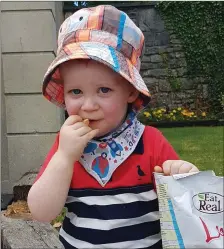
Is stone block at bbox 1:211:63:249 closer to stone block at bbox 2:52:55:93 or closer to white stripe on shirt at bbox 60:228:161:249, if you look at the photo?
white stripe on shirt at bbox 60:228:161:249

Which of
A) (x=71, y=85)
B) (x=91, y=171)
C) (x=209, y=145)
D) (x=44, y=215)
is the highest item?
(x=71, y=85)

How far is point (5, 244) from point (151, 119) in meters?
7.10

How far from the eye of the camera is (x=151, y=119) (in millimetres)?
9812

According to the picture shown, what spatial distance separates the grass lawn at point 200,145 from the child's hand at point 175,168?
339cm

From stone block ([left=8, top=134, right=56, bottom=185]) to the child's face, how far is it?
241 cm

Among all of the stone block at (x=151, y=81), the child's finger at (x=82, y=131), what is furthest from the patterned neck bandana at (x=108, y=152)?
the stone block at (x=151, y=81)

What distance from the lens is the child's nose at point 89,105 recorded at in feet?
5.24

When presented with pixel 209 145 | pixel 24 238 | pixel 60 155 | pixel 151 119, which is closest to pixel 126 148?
pixel 60 155

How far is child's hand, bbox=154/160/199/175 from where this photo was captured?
1.57m

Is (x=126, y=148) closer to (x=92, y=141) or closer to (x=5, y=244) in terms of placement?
(x=92, y=141)

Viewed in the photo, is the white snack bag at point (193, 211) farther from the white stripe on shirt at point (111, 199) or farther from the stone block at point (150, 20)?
the stone block at point (150, 20)

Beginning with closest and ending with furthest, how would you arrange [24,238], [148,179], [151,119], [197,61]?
[148,179] → [24,238] → [151,119] → [197,61]

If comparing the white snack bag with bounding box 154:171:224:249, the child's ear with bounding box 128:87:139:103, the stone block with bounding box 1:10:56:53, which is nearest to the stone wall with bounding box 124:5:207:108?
the stone block with bounding box 1:10:56:53

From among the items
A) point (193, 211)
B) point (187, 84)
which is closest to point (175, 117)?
point (187, 84)
